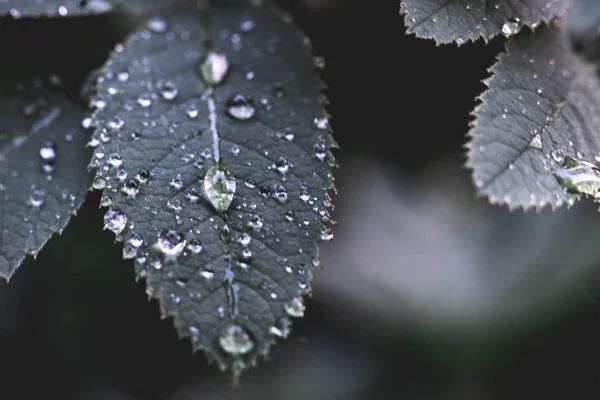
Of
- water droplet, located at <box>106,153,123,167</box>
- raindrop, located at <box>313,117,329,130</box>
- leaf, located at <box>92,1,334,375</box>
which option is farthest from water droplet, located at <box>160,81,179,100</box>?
raindrop, located at <box>313,117,329,130</box>

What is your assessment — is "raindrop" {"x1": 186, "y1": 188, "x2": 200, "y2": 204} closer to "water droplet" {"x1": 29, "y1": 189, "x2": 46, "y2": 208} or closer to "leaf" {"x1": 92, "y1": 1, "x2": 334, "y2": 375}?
"leaf" {"x1": 92, "y1": 1, "x2": 334, "y2": 375}

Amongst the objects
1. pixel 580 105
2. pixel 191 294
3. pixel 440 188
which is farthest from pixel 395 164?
pixel 191 294

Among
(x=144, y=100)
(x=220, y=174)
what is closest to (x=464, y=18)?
(x=220, y=174)

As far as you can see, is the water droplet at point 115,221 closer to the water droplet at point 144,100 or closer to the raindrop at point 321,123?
the water droplet at point 144,100

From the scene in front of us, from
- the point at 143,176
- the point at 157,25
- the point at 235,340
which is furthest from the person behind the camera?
the point at 157,25

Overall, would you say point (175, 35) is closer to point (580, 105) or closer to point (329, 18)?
point (329, 18)

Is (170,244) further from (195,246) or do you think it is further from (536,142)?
(536,142)

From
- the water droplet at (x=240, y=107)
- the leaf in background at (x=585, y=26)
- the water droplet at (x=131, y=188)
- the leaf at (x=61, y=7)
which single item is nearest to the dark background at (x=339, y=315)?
the leaf at (x=61, y=7)
